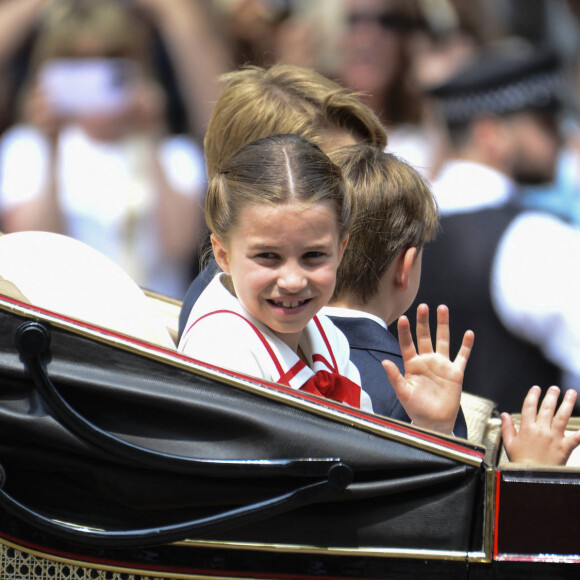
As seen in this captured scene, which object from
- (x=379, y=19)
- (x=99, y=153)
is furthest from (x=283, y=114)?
(x=379, y=19)

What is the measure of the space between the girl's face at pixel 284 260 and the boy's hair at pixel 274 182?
0.02 meters

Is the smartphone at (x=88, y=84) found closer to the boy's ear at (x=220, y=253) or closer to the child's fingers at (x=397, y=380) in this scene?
the boy's ear at (x=220, y=253)

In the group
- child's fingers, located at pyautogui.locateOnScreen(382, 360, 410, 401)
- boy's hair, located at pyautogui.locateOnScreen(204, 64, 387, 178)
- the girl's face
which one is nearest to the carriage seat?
the girl's face

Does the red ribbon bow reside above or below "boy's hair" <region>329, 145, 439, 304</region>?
below

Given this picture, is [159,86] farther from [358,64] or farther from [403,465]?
[403,465]

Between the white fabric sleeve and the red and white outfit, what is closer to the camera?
the red and white outfit

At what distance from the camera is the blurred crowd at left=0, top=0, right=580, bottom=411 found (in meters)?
4.76

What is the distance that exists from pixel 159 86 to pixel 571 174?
2304 mm

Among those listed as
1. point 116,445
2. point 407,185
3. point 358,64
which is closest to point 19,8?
point 358,64

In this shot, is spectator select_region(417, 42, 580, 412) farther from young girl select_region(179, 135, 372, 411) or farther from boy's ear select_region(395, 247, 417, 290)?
Answer: young girl select_region(179, 135, 372, 411)

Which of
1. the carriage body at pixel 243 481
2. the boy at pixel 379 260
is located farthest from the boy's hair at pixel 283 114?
the carriage body at pixel 243 481

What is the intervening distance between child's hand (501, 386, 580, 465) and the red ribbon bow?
281 millimetres

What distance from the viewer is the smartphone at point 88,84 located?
15.8 feet

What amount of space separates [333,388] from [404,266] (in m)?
0.35
